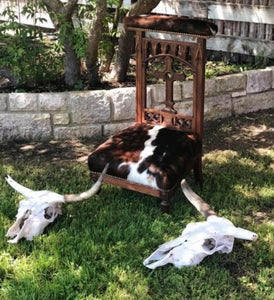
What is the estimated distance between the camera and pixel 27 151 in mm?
5461

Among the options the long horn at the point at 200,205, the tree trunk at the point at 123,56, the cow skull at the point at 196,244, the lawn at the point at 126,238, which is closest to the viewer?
the lawn at the point at 126,238

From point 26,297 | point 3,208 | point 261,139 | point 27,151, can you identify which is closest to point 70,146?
point 27,151

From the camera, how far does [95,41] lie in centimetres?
600

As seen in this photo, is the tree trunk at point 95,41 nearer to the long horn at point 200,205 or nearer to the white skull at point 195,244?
the long horn at point 200,205

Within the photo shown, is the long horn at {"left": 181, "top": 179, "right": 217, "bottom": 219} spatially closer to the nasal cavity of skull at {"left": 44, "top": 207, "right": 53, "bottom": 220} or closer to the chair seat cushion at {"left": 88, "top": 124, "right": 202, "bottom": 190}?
the chair seat cushion at {"left": 88, "top": 124, "right": 202, "bottom": 190}

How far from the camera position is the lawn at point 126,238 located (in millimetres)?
3348

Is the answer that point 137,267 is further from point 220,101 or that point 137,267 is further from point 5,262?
point 220,101

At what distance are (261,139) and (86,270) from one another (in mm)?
2929

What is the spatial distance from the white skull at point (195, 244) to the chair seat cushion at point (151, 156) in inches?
22.8

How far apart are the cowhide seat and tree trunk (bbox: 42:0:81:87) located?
5.23 feet

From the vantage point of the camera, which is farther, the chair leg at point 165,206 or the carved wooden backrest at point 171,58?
the carved wooden backrest at point 171,58

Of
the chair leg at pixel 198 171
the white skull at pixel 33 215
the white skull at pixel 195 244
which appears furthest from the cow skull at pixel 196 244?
the chair leg at pixel 198 171

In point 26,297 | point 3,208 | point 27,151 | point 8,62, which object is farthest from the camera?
point 8,62

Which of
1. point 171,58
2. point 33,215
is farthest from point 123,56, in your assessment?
point 33,215
